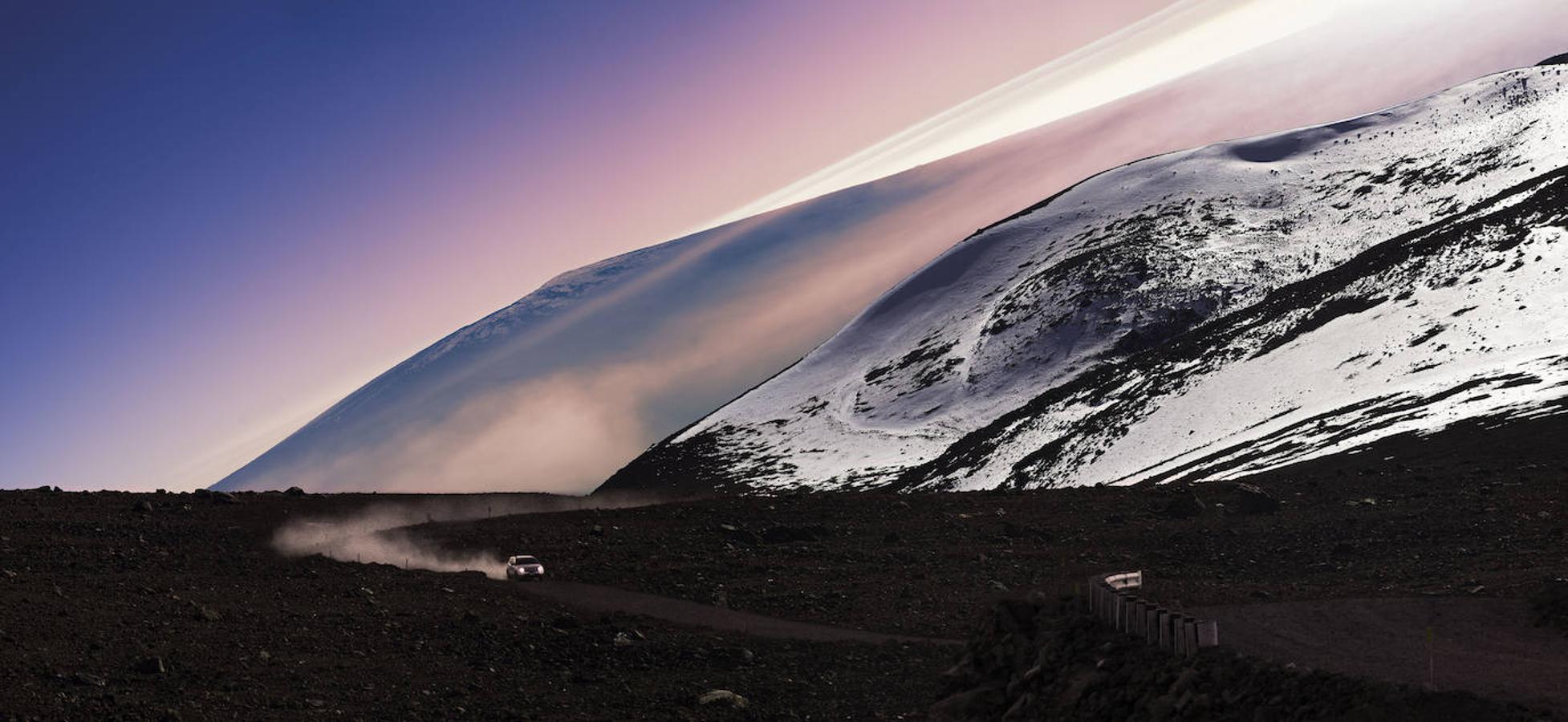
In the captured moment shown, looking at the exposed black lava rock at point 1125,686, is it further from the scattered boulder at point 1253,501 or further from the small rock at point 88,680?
the scattered boulder at point 1253,501

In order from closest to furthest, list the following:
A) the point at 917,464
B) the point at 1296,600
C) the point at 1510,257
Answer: the point at 1296,600, the point at 1510,257, the point at 917,464

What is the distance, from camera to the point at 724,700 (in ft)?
119

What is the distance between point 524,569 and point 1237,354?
324ft

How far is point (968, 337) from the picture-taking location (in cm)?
19275

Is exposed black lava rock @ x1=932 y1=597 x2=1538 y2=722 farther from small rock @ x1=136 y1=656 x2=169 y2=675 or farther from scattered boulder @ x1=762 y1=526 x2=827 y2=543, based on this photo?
scattered boulder @ x1=762 y1=526 x2=827 y2=543

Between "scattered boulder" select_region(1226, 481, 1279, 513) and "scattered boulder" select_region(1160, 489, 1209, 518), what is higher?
"scattered boulder" select_region(1160, 489, 1209, 518)

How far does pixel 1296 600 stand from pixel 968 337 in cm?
15777

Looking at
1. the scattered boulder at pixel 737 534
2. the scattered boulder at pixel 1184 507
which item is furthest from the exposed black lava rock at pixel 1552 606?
the scattered boulder at pixel 737 534

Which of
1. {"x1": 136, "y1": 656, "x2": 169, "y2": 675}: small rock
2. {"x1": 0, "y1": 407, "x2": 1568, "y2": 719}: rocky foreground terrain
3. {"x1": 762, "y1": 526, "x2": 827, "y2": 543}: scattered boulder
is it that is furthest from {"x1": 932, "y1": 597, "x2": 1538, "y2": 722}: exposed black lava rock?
{"x1": 762, "y1": 526, "x2": 827, "y2": 543}: scattered boulder

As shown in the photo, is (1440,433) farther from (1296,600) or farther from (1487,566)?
(1296,600)

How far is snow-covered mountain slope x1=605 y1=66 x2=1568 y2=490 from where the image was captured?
9781 centimetres

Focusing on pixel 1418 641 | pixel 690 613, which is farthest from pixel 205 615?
pixel 1418 641

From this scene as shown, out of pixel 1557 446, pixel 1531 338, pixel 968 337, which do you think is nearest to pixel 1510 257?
pixel 1531 338

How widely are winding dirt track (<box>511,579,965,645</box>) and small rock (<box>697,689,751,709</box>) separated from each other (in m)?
6.98
